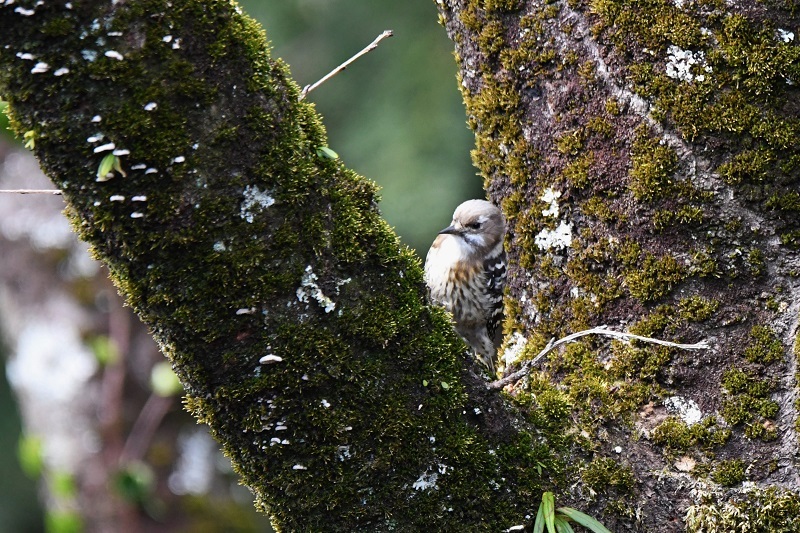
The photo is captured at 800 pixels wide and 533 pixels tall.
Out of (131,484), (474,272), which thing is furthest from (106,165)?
(131,484)

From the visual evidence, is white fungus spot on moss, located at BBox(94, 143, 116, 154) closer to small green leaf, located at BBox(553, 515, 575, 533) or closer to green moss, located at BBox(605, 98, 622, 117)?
small green leaf, located at BBox(553, 515, 575, 533)

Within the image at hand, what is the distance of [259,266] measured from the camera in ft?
5.63

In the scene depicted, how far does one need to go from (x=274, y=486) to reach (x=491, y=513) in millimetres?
531

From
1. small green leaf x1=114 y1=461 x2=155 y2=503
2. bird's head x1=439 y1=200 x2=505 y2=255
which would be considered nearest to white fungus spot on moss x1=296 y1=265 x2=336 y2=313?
bird's head x1=439 y1=200 x2=505 y2=255

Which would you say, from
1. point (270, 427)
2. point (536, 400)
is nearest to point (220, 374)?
point (270, 427)

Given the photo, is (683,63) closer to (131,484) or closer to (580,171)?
(580,171)

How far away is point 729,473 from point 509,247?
3.32 ft

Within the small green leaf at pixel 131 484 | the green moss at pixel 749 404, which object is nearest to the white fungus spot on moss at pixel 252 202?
the green moss at pixel 749 404

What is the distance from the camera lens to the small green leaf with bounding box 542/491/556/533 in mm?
1905

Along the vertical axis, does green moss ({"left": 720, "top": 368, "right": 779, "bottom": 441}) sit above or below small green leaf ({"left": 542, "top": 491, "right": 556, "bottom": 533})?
above

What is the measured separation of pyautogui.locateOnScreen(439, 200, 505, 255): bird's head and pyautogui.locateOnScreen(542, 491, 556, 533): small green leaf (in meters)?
2.12

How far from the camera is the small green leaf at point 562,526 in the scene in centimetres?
191

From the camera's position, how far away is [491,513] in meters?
1.95

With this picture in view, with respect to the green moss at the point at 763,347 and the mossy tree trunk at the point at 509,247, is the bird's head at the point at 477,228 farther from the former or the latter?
the green moss at the point at 763,347
